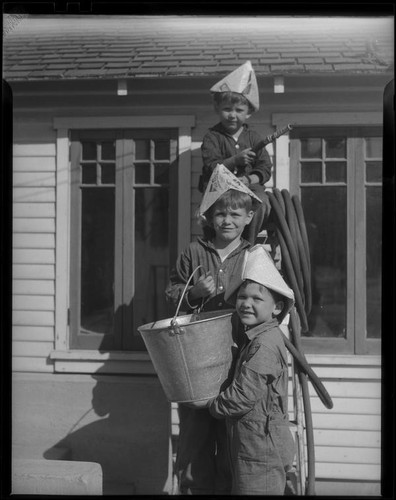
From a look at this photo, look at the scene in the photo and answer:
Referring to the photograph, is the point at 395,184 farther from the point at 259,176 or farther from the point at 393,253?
the point at 259,176

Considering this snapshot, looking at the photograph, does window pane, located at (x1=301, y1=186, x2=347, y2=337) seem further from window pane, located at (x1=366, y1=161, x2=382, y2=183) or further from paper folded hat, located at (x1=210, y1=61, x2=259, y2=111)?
paper folded hat, located at (x1=210, y1=61, x2=259, y2=111)

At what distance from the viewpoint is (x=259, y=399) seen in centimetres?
361

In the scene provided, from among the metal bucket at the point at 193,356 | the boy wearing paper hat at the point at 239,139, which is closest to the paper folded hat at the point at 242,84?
the boy wearing paper hat at the point at 239,139

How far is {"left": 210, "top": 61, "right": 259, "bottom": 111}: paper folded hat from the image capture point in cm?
455

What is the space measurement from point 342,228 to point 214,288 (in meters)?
1.66

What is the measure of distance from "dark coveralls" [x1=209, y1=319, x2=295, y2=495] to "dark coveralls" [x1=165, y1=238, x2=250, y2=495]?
43cm

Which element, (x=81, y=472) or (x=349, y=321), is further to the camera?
(x=349, y=321)

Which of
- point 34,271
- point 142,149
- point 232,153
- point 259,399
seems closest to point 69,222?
point 34,271

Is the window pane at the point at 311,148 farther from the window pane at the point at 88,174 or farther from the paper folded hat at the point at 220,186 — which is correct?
the window pane at the point at 88,174

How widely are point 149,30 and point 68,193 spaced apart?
56.9 inches

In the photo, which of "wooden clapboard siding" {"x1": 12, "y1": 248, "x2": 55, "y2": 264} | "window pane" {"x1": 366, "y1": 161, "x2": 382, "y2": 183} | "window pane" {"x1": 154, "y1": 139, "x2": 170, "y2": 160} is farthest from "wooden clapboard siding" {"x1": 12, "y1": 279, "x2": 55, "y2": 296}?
"window pane" {"x1": 366, "y1": 161, "x2": 382, "y2": 183}

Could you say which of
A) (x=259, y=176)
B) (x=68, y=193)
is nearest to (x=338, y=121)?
(x=259, y=176)

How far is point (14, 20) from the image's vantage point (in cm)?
454

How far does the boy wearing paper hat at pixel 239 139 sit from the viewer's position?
4496 mm
